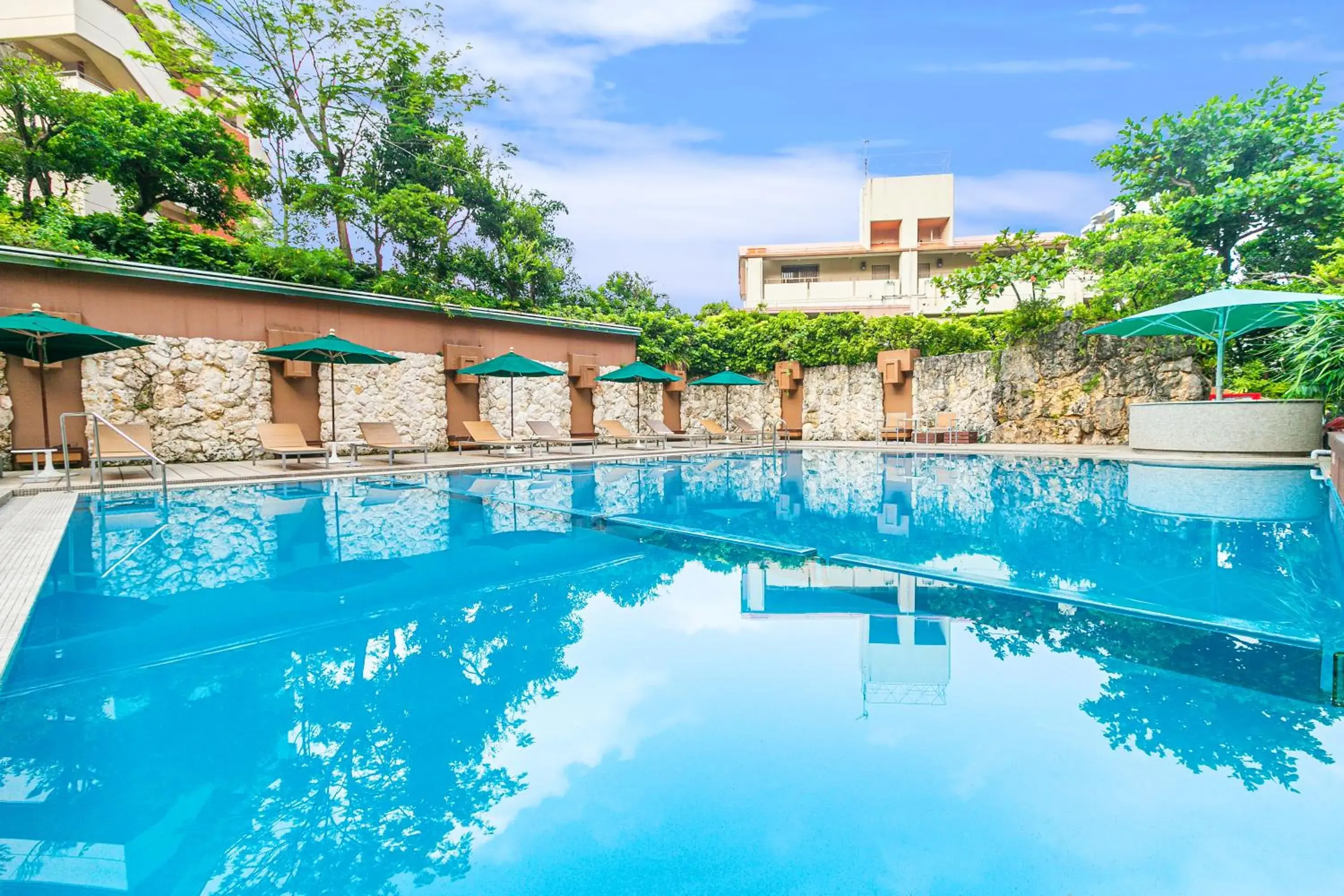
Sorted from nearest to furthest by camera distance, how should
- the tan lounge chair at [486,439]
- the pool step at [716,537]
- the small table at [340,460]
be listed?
the pool step at [716,537] → the small table at [340,460] → the tan lounge chair at [486,439]

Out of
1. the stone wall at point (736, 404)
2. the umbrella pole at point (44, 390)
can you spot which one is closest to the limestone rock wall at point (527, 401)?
the stone wall at point (736, 404)

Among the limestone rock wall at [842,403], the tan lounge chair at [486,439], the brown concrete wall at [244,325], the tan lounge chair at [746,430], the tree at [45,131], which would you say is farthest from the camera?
the limestone rock wall at [842,403]

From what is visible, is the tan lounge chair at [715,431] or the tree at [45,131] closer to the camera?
the tree at [45,131]

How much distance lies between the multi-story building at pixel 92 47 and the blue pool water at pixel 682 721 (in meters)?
17.8

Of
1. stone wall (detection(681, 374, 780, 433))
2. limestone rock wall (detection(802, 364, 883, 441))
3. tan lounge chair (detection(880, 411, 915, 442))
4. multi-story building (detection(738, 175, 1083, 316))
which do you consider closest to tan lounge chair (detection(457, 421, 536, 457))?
stone wall (detection(681, 374, 780, 433))

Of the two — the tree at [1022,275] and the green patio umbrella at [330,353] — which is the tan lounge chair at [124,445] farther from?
the tree at [1022,275]

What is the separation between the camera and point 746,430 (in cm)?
1809

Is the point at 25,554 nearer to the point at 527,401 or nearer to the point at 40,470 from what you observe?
the point at 40,470

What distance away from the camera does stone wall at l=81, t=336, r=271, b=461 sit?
1049 centimetres

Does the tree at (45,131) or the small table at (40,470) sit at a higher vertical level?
the tree at (45,131)

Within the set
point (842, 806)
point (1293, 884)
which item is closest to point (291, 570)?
point (842, 806)

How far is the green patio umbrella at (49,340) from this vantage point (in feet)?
25.9

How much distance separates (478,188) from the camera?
19.2 meters

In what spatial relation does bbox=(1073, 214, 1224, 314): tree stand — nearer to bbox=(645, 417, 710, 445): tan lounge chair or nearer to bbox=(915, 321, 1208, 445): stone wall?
bbox=(915, 321, 1208, 445): stone wall
